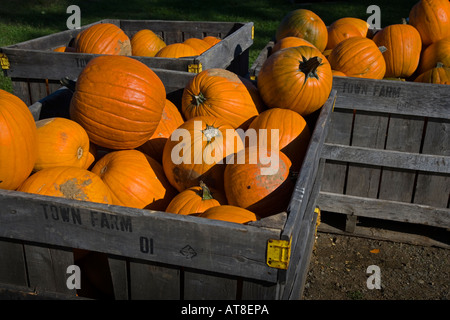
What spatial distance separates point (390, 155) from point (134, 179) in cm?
229

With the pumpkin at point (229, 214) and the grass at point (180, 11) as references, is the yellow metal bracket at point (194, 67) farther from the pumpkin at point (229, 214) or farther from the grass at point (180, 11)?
the grass at point (180, 11)

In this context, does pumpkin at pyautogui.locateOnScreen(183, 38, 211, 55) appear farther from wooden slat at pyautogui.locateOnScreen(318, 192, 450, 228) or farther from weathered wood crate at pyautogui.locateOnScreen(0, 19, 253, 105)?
wooden slat at pyautogui.locateOnScreen(318, 192, 450, 228)

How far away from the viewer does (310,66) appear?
301 cm

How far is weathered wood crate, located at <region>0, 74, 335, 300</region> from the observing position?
5.79 feet

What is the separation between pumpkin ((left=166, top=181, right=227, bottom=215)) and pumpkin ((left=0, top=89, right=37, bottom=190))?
774 millimetres

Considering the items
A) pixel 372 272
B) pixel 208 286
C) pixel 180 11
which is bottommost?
pixel 372 272

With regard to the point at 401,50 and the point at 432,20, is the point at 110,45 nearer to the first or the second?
the point at 401,50

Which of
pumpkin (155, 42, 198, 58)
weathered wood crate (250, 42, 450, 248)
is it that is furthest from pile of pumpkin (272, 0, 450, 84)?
pumpkin (155, 42, 198, 58)

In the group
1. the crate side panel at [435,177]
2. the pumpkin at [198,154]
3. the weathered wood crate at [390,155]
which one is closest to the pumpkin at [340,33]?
the weathered wood crate at [390,155]

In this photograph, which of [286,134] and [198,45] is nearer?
[286,134]

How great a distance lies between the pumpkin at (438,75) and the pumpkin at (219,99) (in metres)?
1.89

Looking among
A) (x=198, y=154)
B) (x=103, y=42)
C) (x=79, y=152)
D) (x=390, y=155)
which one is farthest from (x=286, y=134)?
(x=103, y=42)

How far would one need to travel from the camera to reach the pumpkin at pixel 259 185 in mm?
2387
